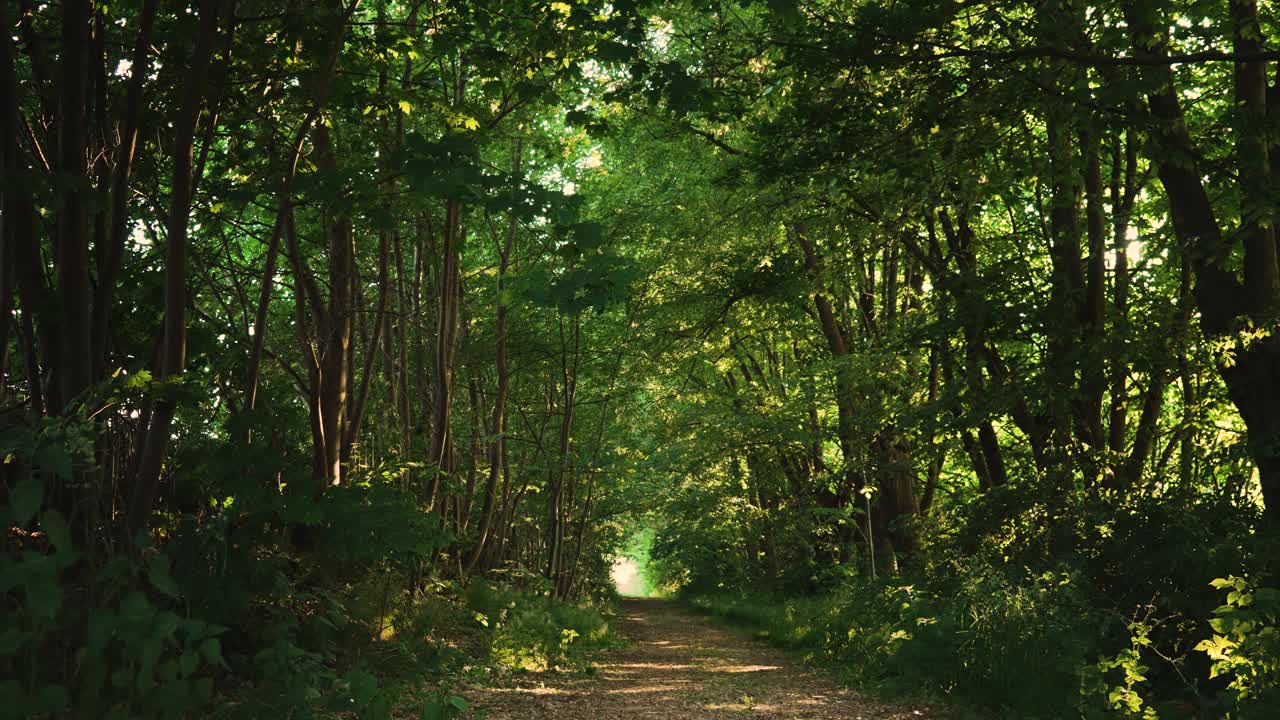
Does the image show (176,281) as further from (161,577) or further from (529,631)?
(529,631)

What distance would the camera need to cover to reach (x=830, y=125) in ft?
24.4

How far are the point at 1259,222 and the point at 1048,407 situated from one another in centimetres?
319

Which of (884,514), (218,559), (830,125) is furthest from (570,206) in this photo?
(884,514)

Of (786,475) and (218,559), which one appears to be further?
(786,475)

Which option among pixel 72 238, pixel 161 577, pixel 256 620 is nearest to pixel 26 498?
pixel 161 577

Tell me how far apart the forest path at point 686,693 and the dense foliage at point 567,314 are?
59 cm

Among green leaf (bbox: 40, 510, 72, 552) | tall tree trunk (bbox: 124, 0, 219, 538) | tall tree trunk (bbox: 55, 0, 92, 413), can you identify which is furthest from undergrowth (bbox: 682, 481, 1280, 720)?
tall tree trunk (bbox: 55, 0, 92, 413)

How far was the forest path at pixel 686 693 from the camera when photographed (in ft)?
23.2

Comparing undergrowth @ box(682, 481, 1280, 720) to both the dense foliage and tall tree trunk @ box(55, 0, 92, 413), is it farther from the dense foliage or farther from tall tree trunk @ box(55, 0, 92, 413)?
tall tree trunk @ box(55, 0, 92, 413)

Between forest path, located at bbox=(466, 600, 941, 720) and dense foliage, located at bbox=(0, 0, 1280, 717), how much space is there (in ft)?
1.93

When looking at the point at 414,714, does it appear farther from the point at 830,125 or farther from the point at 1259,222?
the point at 1259,222

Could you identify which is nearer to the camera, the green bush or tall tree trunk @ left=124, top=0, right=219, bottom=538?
tall tree trunk @ left=124, top=0, right=219, bottom=538

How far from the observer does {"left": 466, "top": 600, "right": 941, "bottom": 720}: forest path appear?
23.2ft

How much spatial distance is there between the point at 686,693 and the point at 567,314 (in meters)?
5.57
